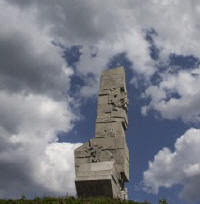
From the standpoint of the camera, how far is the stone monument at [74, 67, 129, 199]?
1412 cm

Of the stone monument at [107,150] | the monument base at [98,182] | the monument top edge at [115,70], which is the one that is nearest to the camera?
the monument base at [98,182]

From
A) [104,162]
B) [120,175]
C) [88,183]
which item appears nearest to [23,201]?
[88,183]

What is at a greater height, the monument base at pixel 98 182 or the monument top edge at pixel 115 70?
the monument top edge at pixel 115 70

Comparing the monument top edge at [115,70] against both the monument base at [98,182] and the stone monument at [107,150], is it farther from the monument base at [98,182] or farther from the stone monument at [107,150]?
the monument base at [98,182]

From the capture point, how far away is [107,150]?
15.8 meters

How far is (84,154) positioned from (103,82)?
402 cm

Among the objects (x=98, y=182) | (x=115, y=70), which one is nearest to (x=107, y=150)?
(x=98, y=182)

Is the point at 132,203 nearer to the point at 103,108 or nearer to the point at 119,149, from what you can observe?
the point at 119,149

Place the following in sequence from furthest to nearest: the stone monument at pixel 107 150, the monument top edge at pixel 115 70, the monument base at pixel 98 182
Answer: the monument top edge at pixel 115 70, the stone monument at pixel 107 150, the monument base at pixel 98 182

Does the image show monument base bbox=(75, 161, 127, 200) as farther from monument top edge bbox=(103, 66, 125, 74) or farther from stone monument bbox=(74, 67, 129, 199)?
monument top edge bbox=(103, 66, 125, 74)

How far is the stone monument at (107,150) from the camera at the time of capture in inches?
556

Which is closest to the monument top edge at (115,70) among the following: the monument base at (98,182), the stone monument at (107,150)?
the stone monument at (107,150)

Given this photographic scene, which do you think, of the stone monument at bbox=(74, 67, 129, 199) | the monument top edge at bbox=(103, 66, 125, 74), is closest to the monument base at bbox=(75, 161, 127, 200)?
the stone monument at bbox=(74, 67, 129, 199)

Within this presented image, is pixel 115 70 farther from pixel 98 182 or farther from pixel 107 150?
pixel 98 182
